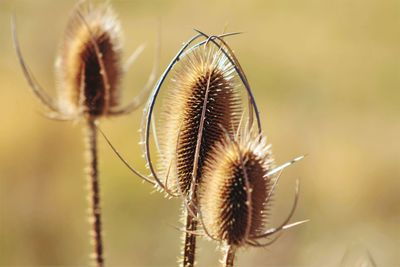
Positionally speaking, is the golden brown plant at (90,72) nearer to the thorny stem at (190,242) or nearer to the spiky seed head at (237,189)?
the thorny stem at (190,242)

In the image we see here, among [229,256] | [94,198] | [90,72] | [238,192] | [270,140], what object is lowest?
[229,256]

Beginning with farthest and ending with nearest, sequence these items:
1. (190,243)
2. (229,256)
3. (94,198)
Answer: (94,198), (190,243), (229,256)

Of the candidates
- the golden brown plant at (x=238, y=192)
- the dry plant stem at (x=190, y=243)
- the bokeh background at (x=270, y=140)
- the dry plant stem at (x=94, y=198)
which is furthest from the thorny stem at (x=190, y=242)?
the bokeh background at (x=270, y=140)

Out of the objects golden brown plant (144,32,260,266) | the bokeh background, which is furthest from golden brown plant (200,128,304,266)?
the bokeh background

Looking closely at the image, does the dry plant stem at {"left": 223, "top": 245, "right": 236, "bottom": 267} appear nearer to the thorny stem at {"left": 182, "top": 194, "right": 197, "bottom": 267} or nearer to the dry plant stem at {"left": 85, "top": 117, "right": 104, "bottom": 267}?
the thorny stem at {"left": 182, "top": 194, "right": 197, "bottom": 267}

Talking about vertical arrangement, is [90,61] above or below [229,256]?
above

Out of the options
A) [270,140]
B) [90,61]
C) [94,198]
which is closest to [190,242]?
[94,198]

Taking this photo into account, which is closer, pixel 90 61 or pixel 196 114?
pixel 196 114

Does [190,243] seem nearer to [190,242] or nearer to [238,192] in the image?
[190,242]
